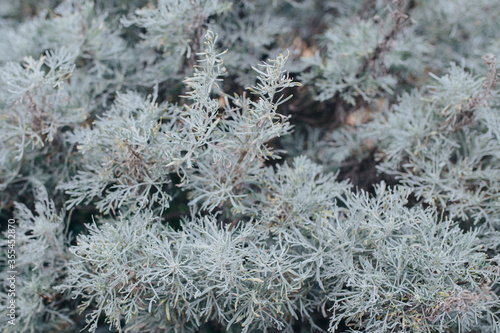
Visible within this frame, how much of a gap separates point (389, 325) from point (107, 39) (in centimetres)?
121

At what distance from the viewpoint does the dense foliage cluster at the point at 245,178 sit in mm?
839

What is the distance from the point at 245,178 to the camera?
95cm

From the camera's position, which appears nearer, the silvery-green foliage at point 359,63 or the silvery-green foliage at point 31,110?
the silvery-green foliage at point 31,110

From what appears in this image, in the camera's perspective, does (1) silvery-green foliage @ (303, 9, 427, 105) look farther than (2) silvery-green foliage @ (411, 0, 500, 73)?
No

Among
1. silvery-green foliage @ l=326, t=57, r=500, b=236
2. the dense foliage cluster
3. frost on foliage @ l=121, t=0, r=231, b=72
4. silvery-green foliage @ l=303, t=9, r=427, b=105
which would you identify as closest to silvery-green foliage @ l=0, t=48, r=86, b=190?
the dense foliage cluster

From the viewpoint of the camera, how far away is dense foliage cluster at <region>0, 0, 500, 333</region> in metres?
0.84

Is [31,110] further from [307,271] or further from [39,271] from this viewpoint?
[307,271]

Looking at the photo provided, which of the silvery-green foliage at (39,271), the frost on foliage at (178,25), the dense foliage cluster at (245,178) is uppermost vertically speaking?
the frost on foliage at (178,25)

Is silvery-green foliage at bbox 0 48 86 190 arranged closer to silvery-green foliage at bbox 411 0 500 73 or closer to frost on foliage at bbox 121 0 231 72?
frost on foliage at bbox 121 0 231 72

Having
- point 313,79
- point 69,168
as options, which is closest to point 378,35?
point 313,79

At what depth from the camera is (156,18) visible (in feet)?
3.57

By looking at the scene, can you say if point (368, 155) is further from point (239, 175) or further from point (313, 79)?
point (239, 175)

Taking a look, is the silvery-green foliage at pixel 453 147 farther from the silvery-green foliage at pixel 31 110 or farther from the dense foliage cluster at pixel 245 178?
the silvery-green foliage at pixel 31 110

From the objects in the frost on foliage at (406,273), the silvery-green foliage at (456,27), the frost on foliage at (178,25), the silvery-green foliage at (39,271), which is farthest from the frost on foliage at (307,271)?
Answer: the silvery-green foliage at (456,27)
